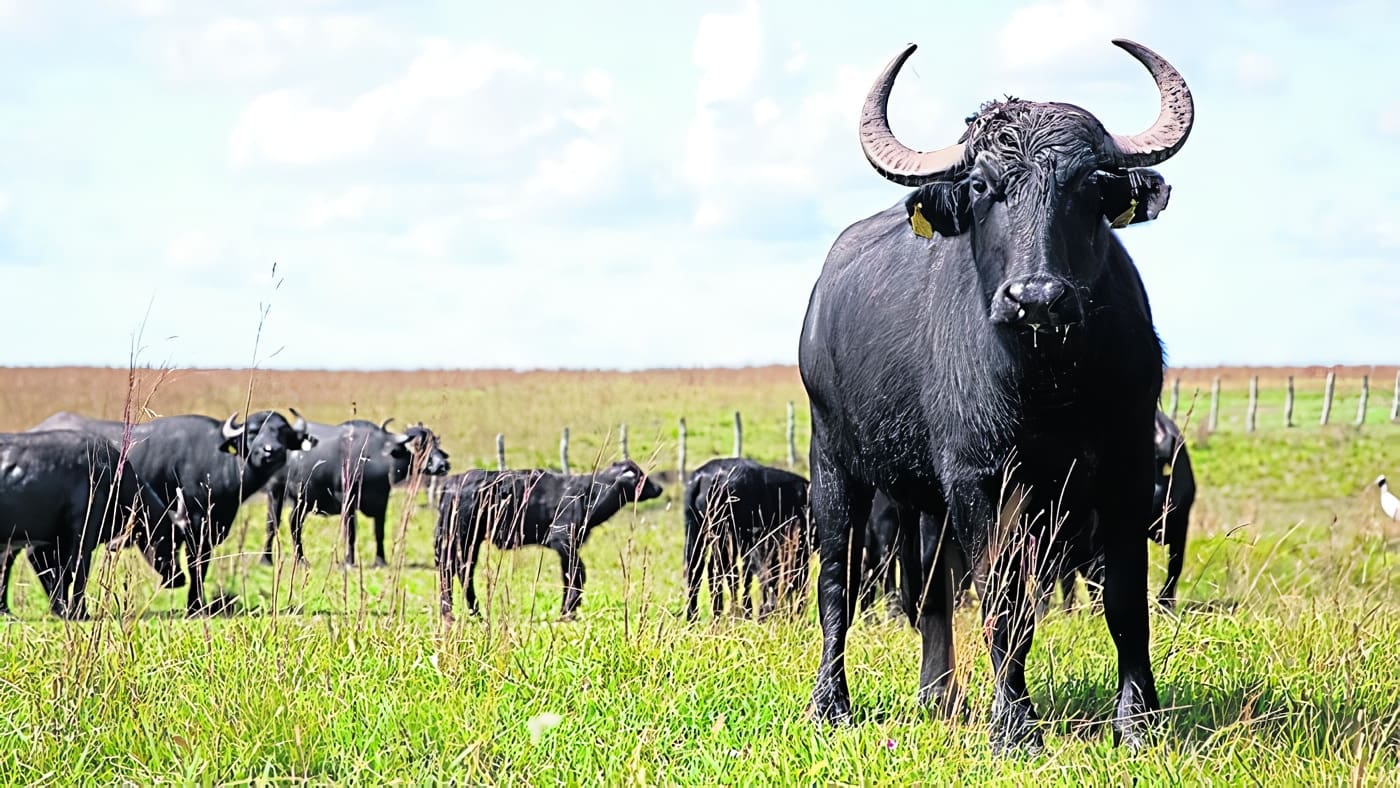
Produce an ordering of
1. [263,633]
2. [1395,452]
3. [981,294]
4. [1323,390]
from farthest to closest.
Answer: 1. [1323,390]
2. [1395,452]
3. [263,633]
4. [981,294]

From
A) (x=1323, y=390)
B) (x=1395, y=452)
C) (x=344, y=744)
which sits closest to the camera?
(x=344, y=744)

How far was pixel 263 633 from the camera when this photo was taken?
591 centimetres

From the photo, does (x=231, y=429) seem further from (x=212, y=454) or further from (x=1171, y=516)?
(x=1171, y=516)

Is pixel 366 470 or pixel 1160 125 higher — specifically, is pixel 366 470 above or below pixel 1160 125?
below

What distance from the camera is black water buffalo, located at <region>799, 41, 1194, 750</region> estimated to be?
471cm

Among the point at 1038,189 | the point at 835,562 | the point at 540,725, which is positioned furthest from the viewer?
the point at 835,562

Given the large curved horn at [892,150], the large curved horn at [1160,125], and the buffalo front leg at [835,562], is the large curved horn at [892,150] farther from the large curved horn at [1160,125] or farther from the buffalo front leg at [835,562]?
the buffalo front leg at [835,562]

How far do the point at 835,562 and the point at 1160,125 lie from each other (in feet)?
7.68

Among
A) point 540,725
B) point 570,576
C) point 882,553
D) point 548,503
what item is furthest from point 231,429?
point 540,725

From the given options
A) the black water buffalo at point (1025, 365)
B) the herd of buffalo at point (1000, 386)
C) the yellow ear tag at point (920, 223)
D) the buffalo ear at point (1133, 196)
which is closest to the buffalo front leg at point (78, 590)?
the herd of buffalo at point (1000, 386)

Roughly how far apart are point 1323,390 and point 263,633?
151 feet

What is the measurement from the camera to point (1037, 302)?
435 cm

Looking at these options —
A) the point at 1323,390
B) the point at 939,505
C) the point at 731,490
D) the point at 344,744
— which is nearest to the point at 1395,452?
the point at 1323,390

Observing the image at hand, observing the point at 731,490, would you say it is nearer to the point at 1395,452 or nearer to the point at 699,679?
the point at 699,679
